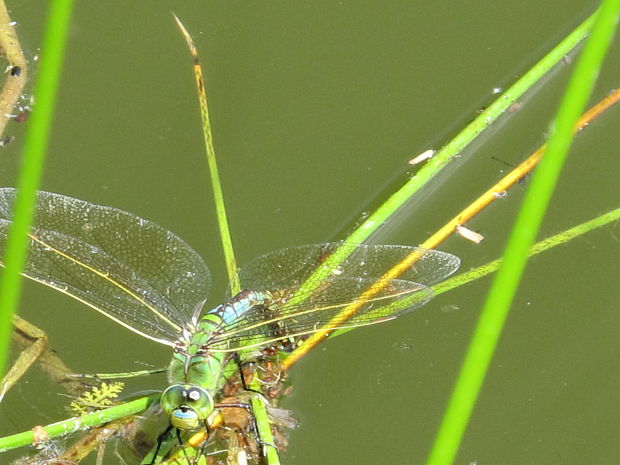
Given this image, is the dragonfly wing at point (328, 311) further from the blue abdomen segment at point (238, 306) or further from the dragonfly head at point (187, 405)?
the dragonfly head at point (187, 405)

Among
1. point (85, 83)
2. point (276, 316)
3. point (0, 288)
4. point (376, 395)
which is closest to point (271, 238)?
point (276, 316)

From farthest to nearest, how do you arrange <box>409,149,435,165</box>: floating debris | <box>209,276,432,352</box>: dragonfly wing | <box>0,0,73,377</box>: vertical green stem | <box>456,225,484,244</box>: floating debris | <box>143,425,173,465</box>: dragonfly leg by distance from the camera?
<box>409,149,435,165</box>: floating debris → <box>456,225,484,244</box>: floating debris → <box>209,276,432,352</box>: dragonfly wing → <box>143,425,173,465</box>: dragonfly leg → <box>0,0,73,377</box>: vertical green stem

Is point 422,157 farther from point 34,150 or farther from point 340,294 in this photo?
point 34,150

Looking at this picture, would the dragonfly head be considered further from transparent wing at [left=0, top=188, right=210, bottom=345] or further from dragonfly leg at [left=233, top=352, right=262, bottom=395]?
transparent wing at [left=0, top=188, right=210, bottom=345]

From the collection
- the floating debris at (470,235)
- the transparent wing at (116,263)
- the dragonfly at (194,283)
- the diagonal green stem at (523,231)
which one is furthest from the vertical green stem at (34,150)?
the floating debris at (470,235)

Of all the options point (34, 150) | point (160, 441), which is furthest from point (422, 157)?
point (34, 150)

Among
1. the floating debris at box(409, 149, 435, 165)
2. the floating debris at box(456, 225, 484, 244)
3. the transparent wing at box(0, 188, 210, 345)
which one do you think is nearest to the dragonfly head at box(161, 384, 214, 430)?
the transparent wing at box(0, 188, 210, 345)

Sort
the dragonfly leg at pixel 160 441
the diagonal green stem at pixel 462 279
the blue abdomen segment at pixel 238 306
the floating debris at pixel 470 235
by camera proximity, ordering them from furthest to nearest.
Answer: the floating debris at pixel 470 235 → the blue abdomen segment at pixel 238 306 → the dragonfly leg at pixel 160 441 → the diagonal green stem at pixel 462 279

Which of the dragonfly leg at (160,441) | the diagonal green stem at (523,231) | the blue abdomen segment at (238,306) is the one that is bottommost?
the diagonal green stem at (523,231)
